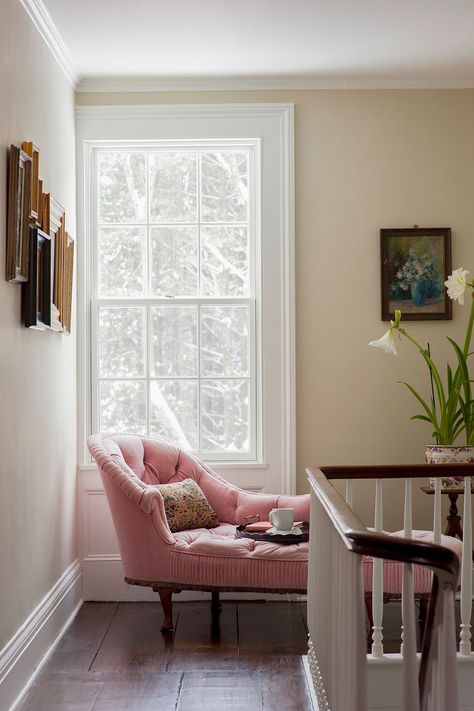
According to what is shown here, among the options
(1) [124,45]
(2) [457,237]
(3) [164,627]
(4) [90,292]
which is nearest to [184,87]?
(1) [124,45]

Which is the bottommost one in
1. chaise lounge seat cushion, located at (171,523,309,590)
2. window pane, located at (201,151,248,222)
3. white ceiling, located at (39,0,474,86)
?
chaise lounge seat cushion, located at (171,523,309,590)

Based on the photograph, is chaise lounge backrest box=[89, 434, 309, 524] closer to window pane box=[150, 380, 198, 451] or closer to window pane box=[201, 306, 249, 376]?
window pane box=[150, 380, 198, 451]

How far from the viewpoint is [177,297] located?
547 centimetres

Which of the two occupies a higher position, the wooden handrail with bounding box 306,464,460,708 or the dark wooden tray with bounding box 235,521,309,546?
the wooden handrail with bounding box 306,464,460,708

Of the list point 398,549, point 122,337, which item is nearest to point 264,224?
point 122,337

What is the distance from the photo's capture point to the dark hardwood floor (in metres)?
3.69

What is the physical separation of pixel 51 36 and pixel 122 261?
1.43 meters

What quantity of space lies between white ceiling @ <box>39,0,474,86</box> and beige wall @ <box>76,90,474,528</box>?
0.57 feet

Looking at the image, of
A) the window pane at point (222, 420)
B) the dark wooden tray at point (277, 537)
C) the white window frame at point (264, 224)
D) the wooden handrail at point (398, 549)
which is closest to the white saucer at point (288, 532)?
the dark wooden tray at point (277, 537)

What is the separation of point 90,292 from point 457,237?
7.17 feet

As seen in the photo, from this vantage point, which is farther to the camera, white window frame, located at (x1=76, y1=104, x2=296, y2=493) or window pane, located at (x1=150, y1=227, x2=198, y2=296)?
window pane, located at (x1=150, y1=227, x2=198, y2=296)

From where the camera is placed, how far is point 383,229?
210 inches

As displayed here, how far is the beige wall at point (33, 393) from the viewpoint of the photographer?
3.60m

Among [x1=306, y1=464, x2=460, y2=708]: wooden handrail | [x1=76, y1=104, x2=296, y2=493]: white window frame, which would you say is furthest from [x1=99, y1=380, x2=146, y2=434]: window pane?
[x1=306, y1=464, x2=460, y2=708]: wooden handrail
